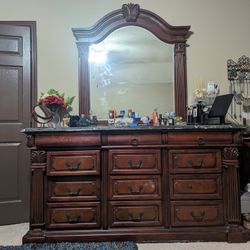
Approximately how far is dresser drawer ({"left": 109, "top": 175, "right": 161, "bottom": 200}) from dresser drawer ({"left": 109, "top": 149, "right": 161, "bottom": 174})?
2.2 inches

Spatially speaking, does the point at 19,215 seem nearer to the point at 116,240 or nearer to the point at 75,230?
the point at 75,230

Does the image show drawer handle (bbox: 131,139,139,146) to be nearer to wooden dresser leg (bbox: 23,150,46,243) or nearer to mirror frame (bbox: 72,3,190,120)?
wooden dresser leg (bbox: 23,150,46,243)

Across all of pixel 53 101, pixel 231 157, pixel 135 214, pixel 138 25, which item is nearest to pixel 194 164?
pixel 231 157

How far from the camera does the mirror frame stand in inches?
105

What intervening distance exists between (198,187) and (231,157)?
0.34 meters

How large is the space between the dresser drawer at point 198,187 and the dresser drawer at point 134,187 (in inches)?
5.2

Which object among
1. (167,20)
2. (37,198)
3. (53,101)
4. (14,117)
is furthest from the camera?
(167,20)

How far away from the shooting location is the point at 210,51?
→ 2748 millimetres

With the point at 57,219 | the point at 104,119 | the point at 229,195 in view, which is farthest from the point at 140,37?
the point at 57,219

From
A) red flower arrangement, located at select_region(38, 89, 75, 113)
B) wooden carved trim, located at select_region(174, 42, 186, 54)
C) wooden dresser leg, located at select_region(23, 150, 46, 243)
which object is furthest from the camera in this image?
wooden carved trim, located at select_region(174, 42, 186, 54)

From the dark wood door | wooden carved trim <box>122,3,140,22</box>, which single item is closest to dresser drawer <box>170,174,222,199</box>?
the dark wood door

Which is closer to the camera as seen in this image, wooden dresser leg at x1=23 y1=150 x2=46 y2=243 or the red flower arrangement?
wooden dresser leg at x1=23 y1=150 x2=46 y2=243

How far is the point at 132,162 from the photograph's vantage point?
2074 mm

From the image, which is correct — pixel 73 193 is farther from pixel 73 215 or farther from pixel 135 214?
pixel 135 214
